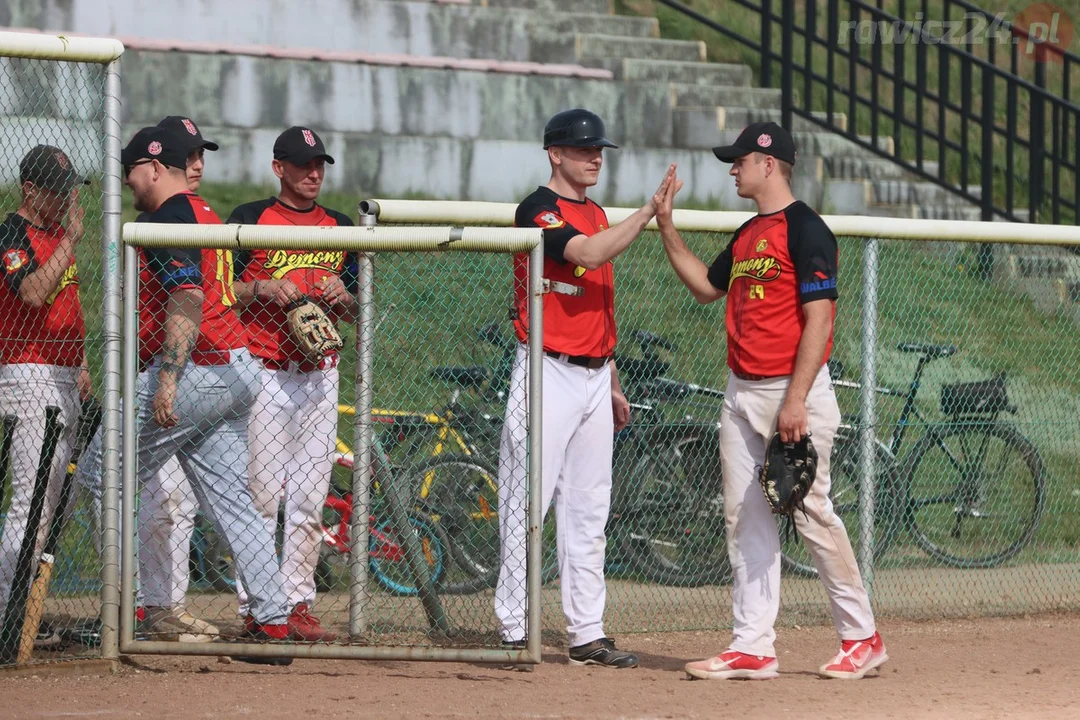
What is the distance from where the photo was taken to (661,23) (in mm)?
14164

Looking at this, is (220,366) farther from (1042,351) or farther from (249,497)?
(1042,351)

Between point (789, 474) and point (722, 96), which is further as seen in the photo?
point (722, 96)

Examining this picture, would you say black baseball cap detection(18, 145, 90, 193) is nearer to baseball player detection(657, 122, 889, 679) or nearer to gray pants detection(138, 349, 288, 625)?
gray pants detection(138, 349, 288, 625)

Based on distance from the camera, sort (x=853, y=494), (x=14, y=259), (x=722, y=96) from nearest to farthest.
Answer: (x=14, y=259), (x=853, y=494), (x=722, y=96)

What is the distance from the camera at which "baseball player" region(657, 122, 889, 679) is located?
5.90 m

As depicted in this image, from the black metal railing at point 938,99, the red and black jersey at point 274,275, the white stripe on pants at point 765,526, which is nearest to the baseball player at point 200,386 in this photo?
the red and black jersey at point 274,275

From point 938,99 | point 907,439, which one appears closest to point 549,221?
point 907,439

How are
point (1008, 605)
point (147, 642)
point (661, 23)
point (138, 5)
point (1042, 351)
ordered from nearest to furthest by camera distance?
point (147, 642), point (1008, 605), point (1042, 351), point (138, 5), point (661, 23)

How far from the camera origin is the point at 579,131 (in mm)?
6156

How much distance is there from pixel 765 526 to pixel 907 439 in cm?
204

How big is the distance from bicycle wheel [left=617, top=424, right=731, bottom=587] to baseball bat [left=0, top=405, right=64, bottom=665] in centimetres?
266

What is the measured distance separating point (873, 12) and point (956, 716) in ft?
26.2

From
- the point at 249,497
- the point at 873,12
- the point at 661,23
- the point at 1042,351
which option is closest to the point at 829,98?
the point at 873,12

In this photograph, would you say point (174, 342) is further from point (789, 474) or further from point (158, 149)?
point (789, 474)
